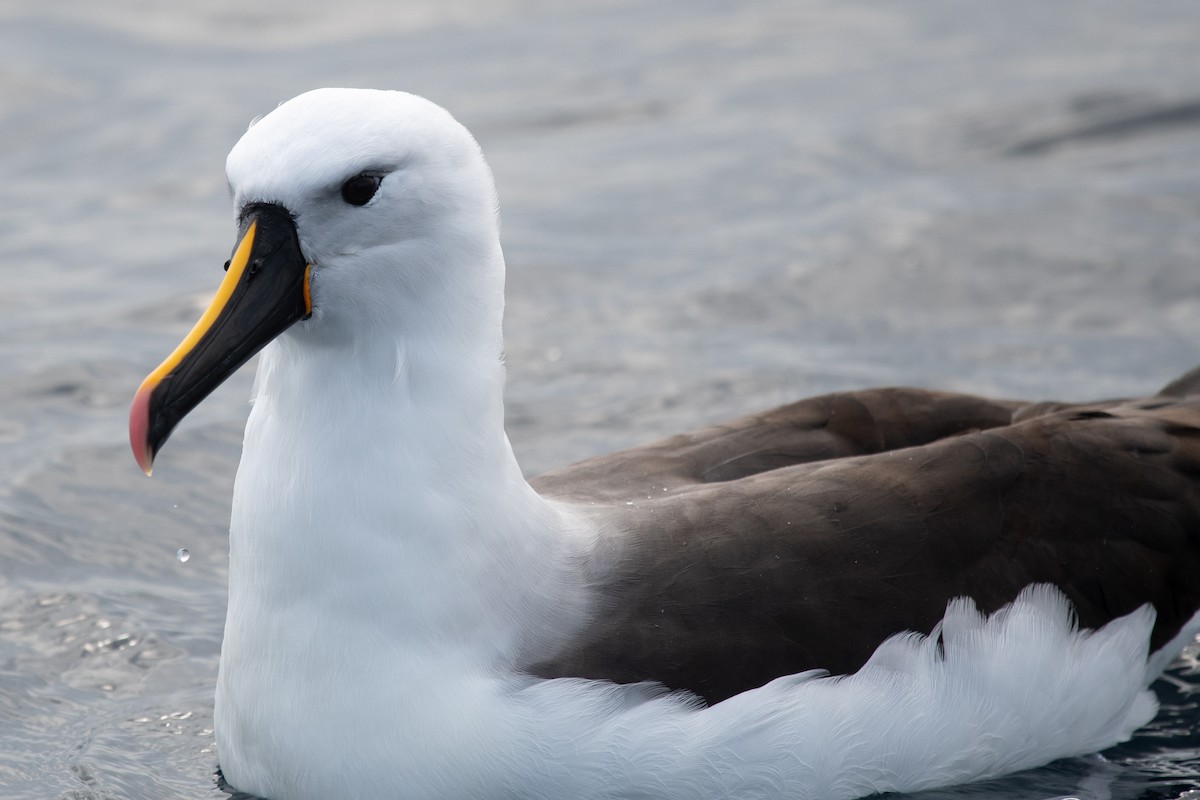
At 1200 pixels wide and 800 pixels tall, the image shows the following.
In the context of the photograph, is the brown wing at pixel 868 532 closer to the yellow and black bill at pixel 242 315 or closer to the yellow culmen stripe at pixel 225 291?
the yellow and black bill at pixel 242 315

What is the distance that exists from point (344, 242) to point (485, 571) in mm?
1138

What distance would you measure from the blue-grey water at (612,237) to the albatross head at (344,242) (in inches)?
71.3

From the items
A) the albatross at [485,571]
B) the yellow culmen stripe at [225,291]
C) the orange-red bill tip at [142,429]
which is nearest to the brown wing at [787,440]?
the albatross at [485,571]

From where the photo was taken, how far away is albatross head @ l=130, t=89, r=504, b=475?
525cm

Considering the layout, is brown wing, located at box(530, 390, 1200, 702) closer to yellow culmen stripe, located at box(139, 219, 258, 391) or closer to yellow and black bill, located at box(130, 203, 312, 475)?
yellow and black bill, located at box(130, 203, 312, 475)

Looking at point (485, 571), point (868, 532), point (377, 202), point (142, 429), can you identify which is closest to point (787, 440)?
point (868, 532)

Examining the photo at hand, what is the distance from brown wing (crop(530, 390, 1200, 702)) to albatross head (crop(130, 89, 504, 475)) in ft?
3.39

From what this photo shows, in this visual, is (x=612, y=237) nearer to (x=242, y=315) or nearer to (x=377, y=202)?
(x=377, y=202)

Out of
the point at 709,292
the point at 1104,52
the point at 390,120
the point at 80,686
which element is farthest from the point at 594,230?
the point at 390,120

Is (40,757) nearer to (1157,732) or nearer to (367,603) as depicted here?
(367,603)

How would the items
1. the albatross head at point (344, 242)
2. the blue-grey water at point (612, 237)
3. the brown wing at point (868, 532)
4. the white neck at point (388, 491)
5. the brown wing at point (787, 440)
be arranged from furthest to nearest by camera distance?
the blue-grey water at point (612, 237)
the brown wing at point (787, 440)
the brown wing at point (868, 532)
the white neck at point (388, 491)
the albatross head at point (344, 242)

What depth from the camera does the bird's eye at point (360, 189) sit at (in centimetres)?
534

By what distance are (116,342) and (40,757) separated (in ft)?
14.7

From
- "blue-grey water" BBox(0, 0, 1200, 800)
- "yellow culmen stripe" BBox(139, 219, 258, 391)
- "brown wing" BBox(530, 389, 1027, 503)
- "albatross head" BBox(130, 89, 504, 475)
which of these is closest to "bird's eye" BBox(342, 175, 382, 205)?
"albatross head" BBox(130, 89, 504, 475)
